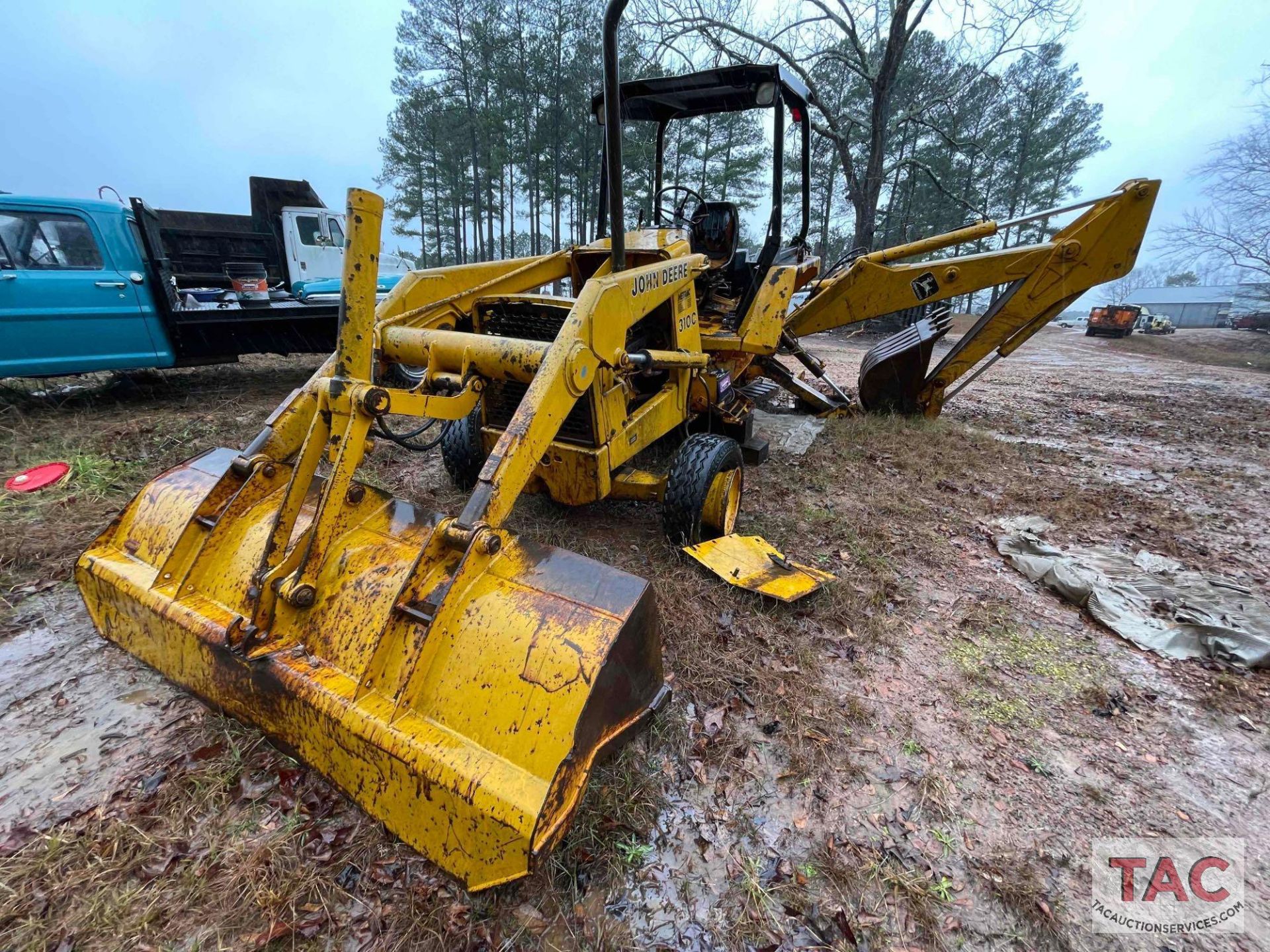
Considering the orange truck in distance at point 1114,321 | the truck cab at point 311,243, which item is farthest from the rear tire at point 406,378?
the orange truck in distance at point 1114,321

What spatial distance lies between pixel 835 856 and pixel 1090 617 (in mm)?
2303

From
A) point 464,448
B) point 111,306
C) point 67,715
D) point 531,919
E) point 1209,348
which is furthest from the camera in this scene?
point 1209,348

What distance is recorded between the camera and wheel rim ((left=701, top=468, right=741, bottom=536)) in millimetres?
3525

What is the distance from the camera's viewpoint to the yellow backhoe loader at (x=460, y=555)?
1.70 meters

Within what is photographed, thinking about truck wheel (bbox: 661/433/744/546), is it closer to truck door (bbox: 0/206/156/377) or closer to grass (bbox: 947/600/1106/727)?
grass (bbox: 947/600/1106/727)

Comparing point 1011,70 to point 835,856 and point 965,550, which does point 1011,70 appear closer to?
point 965,550

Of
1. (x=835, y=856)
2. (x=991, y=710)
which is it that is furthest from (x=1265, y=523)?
(x=835, y=856)

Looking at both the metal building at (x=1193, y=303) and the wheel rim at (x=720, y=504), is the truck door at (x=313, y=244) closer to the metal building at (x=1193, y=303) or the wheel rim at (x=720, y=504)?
the wheel rim at (x=720, y=504)

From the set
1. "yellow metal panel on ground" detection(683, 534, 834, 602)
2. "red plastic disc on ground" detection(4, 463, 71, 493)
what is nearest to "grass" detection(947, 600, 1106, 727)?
"yellow metal panel on ground" detection(683, 534, 834, 602)

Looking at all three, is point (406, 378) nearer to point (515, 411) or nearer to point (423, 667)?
point (515, 411)

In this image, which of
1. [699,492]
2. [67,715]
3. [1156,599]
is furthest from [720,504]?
[67,715]

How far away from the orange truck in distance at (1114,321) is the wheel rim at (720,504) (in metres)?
28.0

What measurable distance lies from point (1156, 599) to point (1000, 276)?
3605 mm

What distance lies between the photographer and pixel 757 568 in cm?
330
